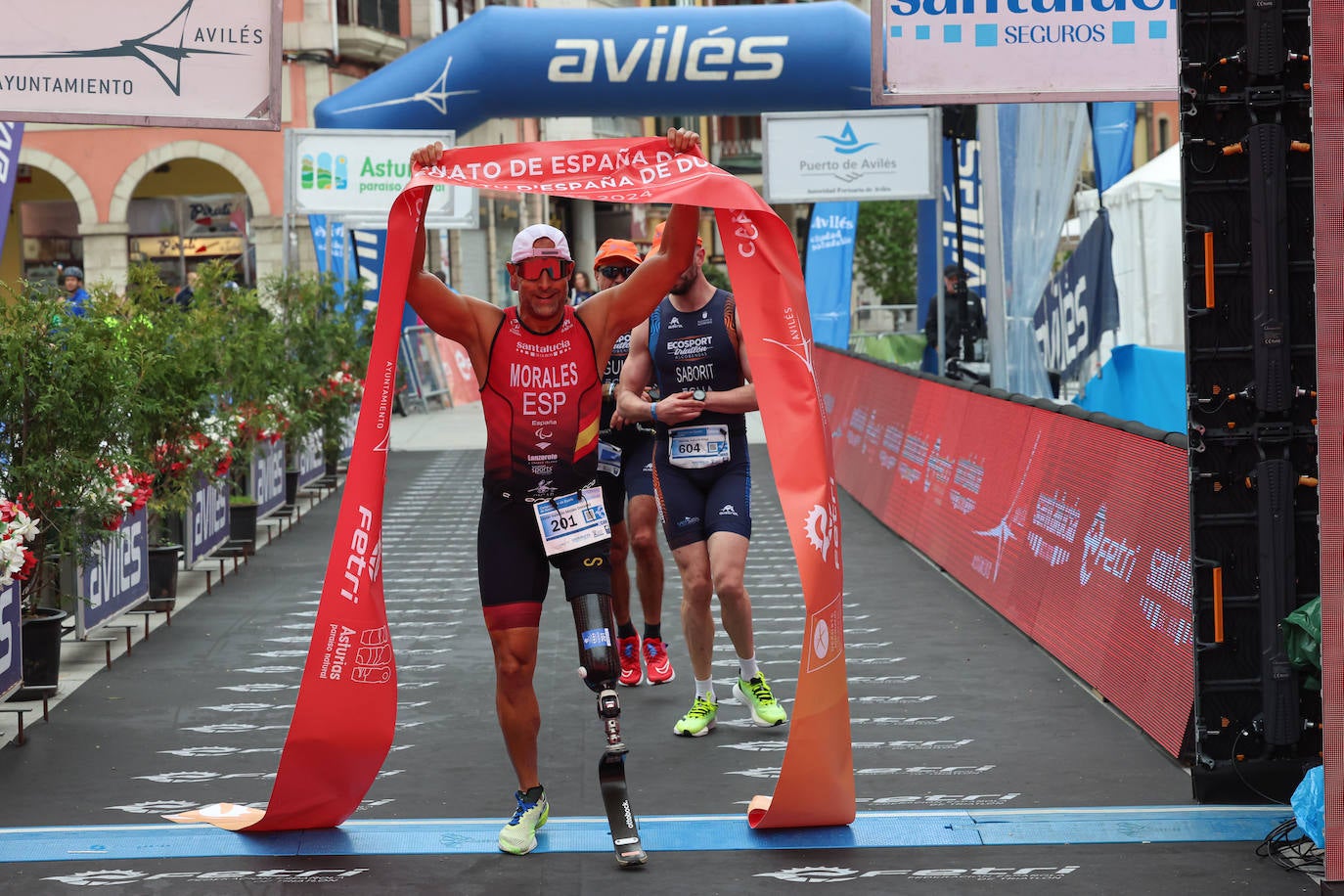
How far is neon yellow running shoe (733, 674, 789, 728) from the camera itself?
751 centimetres

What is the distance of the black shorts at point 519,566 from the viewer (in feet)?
19.3

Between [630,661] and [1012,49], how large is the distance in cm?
346

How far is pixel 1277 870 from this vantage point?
17.5 feet

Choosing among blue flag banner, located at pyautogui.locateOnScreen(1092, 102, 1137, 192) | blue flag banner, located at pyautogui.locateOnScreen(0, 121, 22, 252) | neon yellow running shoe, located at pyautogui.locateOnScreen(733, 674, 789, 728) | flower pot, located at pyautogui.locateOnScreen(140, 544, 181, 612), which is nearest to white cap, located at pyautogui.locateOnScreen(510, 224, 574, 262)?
neon yellow running shoe, located at pyautogui.locateOnScreen(733, 674, 789, 728)

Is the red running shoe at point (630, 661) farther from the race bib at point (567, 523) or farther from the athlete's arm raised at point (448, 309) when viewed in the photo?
the athlete's arm raised at point (448, 309)

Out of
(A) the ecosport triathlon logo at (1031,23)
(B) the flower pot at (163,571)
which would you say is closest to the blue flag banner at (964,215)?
(B) the flower pot at (163,571)

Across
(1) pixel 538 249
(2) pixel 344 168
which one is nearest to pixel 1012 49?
(1) pixel 538 249

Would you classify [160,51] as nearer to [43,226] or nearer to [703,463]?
[703,463]

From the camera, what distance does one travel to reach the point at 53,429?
8.46 m

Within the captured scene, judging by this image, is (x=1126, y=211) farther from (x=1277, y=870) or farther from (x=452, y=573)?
(x=1277, y=870)

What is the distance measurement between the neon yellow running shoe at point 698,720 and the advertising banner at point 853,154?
12066 millimetres

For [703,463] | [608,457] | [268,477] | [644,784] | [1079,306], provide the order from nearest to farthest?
[644,784] → [703,463] → [608,457] → [268,477] → [1079,306]

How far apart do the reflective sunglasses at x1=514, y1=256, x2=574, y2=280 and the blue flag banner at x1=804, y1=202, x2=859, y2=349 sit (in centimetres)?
2016

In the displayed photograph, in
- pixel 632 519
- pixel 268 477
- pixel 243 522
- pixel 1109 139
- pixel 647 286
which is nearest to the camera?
pixel 647 286
